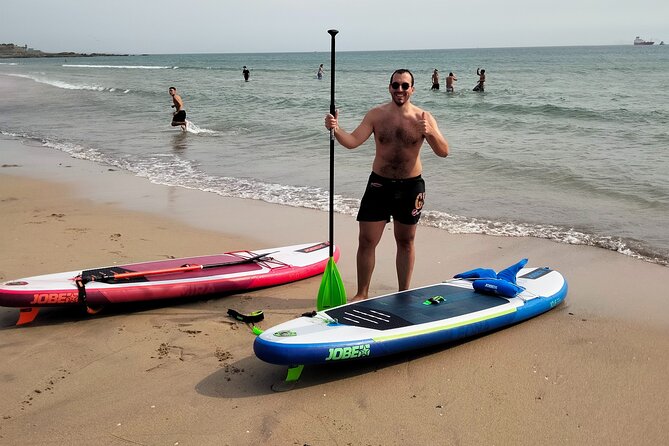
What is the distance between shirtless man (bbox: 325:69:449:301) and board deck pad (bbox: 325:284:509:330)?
0.41 metres

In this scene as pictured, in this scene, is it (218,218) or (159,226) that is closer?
(159,226)

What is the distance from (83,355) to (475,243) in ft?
14.3

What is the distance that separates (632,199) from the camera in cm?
871

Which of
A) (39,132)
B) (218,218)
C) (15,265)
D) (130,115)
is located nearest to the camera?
(15,265)

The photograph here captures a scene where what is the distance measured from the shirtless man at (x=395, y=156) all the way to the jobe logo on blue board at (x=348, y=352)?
1.14 metres

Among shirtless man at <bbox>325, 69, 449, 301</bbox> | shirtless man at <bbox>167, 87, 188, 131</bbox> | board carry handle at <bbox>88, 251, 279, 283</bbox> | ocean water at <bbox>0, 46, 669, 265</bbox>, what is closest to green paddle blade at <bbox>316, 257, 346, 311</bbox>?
shirtless man at <bbox>325, 69, 449, 301</bbox>

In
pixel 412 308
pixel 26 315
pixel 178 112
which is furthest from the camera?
pixel 178 112

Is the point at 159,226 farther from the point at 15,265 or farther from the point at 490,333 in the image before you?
the point at 490,333

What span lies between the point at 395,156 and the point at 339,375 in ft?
5.85

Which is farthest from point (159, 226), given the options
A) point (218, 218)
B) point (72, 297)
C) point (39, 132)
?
point (39, 132)

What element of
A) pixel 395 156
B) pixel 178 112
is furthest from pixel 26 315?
pixel 178 112

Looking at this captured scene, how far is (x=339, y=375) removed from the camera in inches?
157

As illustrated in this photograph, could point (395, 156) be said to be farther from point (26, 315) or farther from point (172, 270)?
point (26, 315)

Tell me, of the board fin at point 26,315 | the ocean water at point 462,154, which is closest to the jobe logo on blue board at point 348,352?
the board fin at point 26,315
